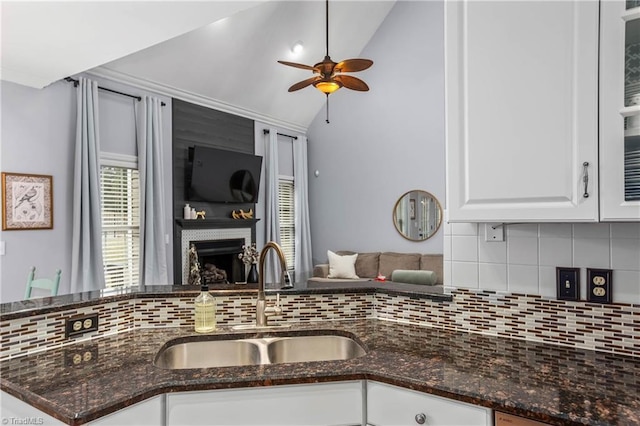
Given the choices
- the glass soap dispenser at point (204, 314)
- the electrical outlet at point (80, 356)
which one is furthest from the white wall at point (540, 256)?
the electrical outlet at point (80, 356)

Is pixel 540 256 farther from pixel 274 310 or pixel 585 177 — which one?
pixel 274 310

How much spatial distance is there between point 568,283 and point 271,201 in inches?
196

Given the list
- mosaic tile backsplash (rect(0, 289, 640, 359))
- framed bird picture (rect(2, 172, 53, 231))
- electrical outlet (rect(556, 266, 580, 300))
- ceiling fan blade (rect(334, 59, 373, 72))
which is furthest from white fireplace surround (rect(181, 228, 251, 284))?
electrical outlet (rect(556, 266, 580, 300))

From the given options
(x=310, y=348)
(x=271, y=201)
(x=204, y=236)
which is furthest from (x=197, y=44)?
(x=310, y=348)

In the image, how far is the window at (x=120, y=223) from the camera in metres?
4.38

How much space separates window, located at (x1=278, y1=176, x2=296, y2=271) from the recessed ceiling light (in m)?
1.96

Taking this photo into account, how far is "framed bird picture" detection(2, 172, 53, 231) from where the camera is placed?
3.54 m

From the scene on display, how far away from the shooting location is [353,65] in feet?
12.5

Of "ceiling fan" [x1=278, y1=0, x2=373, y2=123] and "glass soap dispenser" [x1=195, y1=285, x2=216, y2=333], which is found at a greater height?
"ceiling fan" [x1=278, y1=0, x2=373, y2=123]

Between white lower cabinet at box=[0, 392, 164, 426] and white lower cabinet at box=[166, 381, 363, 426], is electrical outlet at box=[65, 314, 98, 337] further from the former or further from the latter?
white lower cabinet at box=[166, 381, 363, 426]

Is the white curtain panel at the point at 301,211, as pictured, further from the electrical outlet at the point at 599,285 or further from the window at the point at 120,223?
the electrical outlet at the point at 599,285

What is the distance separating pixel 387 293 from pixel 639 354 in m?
0.97

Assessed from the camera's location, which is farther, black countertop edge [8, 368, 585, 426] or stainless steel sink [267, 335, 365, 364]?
stainless steel sink [267, 335, 365, 364]

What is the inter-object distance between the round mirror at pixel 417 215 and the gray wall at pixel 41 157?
4.02 metres
